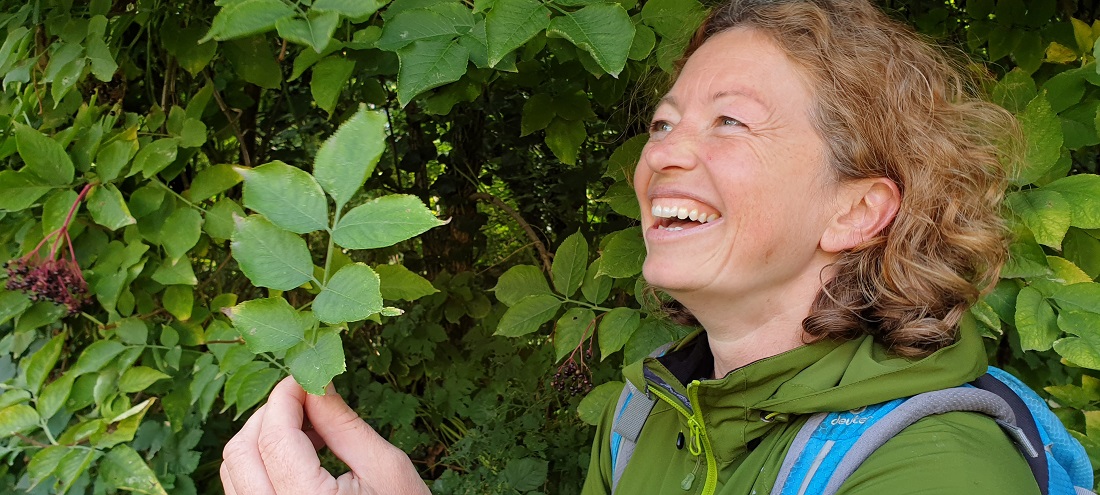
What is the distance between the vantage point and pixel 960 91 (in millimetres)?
1377

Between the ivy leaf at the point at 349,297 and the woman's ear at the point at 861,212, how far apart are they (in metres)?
0.73

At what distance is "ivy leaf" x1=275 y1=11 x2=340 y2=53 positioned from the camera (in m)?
1.08

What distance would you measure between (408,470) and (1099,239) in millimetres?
1296

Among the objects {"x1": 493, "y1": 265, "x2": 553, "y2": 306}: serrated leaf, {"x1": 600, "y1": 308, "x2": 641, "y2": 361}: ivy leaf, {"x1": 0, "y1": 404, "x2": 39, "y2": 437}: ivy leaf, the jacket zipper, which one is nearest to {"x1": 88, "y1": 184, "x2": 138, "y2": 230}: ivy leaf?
{"x1": 0, "y1": 404, "x2": 39, "y2": 437}: ivy leaf

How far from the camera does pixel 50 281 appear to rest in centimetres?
176

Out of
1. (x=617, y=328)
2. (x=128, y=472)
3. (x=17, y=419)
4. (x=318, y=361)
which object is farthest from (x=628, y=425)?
(x=17, y=419)

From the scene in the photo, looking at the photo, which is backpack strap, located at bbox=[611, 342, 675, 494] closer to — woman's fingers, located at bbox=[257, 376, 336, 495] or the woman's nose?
the woman's nose

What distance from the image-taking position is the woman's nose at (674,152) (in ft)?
4.11

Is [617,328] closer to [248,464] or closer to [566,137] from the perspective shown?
[566,137]

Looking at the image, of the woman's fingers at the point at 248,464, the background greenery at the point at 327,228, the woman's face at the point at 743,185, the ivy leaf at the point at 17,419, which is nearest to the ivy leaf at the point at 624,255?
the background greenery at the point at 327,228

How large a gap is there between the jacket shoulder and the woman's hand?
55 cm

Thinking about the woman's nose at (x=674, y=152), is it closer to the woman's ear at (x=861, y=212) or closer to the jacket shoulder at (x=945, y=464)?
the woman's ear at (x=861, y=212)

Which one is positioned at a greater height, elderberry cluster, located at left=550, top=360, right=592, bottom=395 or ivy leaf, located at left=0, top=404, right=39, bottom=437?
elderberry cluster, located at left=550, top=360, right=592, bottom=395

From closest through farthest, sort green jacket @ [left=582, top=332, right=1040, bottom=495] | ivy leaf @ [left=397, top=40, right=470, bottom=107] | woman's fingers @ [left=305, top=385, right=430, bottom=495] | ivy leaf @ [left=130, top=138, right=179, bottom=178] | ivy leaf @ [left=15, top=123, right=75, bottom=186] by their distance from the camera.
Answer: green jacket @ [left=582, top=332, right=1040, bottom=495]
woman's fingers @ [left=305, top=385, right=430, bottom=495]
ivy leaf @ [left=397, top=40, right=470, bottom=107]
ivy leaf @ [left=15, top=123, right=75, bottom=186]
ivy leaf @ [left=130, top=138, right=179, bottom=178]
